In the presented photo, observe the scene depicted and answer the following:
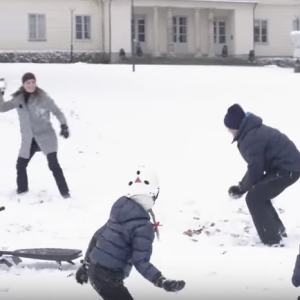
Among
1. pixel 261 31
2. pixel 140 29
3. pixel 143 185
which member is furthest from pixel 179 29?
pixel 143 185

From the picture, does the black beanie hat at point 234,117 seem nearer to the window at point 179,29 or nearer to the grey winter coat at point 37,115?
the grey winter coat at point 37,115

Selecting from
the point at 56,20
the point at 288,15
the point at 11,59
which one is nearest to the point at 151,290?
the point at 11,59

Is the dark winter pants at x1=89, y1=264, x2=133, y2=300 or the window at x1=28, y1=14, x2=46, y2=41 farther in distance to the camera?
the window at x1=28, y1=14, x2=46, y2=41

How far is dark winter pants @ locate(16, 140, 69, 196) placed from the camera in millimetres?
8711

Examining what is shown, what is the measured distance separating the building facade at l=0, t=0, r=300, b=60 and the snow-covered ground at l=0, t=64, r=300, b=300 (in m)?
16.6

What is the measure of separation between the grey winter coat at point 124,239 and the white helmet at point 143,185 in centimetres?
9

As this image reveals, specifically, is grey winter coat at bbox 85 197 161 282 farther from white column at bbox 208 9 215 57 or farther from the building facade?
white column at bbox 208 9 215 57

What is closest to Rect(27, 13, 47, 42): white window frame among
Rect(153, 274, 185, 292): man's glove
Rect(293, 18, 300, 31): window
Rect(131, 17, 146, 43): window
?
Rect(131, 17, 146, 43): window

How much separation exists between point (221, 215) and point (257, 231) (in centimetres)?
123

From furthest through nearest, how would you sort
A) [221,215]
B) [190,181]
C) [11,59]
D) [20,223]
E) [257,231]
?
[11,59]
[190,181]
[221,215]
[20,223]
[257,231]

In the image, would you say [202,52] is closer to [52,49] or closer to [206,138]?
[52,49]

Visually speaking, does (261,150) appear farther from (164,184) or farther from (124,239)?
(164,184)

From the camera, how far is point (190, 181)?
9.93 m

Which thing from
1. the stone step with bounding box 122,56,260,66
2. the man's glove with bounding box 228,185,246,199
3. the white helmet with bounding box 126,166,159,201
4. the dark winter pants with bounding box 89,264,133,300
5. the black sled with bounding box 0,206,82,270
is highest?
the stone step with bounding box 122,56,260,66
